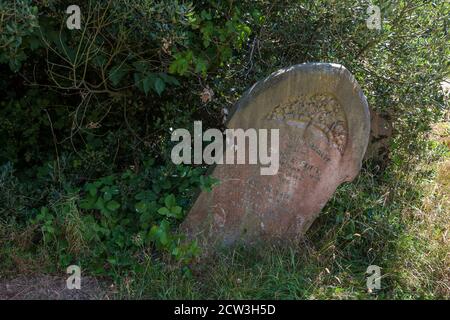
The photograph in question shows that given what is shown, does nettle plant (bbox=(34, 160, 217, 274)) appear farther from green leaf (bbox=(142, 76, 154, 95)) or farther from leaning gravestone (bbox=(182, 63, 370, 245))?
green leaf (bbox=(142, 76, 154, 95))

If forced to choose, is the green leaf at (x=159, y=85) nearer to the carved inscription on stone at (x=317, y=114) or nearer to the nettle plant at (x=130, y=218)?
the nettle plant at (x=130, y=218)

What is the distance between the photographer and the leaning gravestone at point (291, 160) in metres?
3.29

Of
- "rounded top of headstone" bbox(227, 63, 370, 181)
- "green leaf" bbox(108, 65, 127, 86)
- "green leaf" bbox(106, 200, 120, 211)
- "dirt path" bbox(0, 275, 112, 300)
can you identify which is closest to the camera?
"dirt path" bbox(0, 275, 112, 300)

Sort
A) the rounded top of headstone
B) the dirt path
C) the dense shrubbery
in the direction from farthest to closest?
the dense shrubbery, the rounded top of headstone, the dirt path

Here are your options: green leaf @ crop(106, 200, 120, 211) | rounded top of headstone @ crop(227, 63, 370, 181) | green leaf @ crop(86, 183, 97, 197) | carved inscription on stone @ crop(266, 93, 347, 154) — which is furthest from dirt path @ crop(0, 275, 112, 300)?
carved inscription on stone @ crop(266, 93, 347, 154)

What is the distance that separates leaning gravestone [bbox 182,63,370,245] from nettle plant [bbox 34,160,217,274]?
172 mm

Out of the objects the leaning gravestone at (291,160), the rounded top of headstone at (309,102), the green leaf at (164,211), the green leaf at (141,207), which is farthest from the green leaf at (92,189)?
the rounded top of headstone at (309,102)

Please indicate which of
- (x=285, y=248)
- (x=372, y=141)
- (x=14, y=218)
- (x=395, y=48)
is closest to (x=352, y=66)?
(x=395, y=48)

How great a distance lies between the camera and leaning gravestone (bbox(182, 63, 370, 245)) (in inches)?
129

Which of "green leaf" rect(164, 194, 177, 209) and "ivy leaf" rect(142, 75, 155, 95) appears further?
"ivy leaf" rect(142, 75, 155, 95)

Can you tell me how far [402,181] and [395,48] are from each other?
3.30ft

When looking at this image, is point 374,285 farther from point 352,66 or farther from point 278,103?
point 352,66

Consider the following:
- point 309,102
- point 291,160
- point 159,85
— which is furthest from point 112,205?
point 309,102

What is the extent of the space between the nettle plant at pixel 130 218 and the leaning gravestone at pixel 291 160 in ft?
0.56
